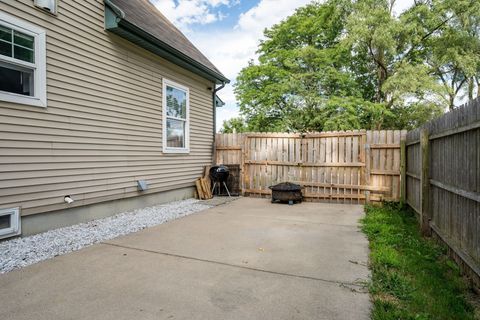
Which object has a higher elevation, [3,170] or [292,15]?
[292,15]

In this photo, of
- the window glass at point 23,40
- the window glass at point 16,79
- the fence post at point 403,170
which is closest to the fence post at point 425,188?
the fence post at point 403,170

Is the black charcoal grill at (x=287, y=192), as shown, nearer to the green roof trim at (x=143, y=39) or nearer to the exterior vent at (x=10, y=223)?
the green roof trim at (x=143, y=39)

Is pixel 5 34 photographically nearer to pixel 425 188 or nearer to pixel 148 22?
pixel 148 22

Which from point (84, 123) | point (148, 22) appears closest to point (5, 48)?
point (84, 123)

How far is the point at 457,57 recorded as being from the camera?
14656mm

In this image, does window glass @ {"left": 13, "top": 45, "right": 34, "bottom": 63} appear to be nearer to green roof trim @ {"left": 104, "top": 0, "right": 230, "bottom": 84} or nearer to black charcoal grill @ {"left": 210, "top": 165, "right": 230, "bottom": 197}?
green roof trim @ {"left": 104, "top": 0, "right": 230, "bottom": 84}

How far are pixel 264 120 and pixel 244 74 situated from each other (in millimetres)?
3523

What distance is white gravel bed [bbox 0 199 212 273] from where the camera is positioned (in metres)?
3.35

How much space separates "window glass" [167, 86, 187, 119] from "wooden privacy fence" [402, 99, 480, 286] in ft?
18.7

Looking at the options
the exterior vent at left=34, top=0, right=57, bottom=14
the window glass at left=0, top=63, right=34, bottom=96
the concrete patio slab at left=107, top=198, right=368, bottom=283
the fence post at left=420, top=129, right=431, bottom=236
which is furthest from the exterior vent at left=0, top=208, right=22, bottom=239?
the fence post at left=420, top=129, right=431, bottom=236

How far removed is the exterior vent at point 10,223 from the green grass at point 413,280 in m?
4.49

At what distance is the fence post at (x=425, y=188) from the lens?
4.39m

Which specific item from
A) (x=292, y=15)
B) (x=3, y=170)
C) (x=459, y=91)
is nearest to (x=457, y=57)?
(x=459, y=91)

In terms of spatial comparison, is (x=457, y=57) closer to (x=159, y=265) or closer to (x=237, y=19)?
(x=237, y=19)
